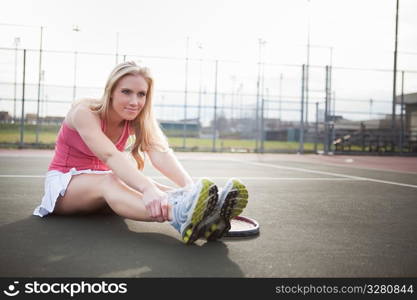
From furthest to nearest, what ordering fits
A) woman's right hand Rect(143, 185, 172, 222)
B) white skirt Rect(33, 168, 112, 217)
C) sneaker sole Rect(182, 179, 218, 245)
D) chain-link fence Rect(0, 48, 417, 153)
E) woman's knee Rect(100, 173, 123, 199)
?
chain-link fence Rect(0, 48, 417, 153), white skirt Rect(33, 168, 112, 217), woman's knee Rect(100, 173, 123, 199), woman's right hand Rect(143, 185, 172, 222), sneaker sole Rect(182, 179, 218, 245)

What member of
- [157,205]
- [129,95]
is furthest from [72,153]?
[157,205]

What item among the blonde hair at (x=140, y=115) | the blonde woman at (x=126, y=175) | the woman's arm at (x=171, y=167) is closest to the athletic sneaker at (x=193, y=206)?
the blonde woman at (x=126, y=175)

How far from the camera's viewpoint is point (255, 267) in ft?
6.07

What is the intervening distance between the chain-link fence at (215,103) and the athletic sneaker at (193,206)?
42.7ft

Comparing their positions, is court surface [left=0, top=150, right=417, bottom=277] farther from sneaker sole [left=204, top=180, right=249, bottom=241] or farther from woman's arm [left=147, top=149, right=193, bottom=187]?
woman's arm [left=147, top=149, right=193, bottom=187]

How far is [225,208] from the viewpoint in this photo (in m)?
2.13

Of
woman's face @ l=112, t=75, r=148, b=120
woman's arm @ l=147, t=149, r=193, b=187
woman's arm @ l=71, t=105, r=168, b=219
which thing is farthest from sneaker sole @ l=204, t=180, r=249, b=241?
woman's face @ l=112, t=75, r=148, b=120

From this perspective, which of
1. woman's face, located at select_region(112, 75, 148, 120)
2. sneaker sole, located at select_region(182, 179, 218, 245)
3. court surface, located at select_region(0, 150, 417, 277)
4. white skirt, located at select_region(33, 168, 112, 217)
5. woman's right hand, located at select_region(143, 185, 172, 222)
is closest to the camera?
court surface, located at select_region(0, 150, 417, 277)

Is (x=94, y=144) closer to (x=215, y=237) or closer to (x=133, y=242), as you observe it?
(x=133, y=242)

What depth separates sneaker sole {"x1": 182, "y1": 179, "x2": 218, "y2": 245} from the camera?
1.97 meters

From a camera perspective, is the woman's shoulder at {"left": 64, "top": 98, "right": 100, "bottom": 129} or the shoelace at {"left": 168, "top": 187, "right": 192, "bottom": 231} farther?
the woman's shoulder at {"left": 64, "top": 98, "right": 100, "bottom": 129}

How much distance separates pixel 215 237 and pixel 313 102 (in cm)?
1526

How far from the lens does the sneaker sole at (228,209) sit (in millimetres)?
2125

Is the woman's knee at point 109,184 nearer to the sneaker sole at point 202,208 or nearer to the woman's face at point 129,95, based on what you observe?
the woman's face at point 129,95
